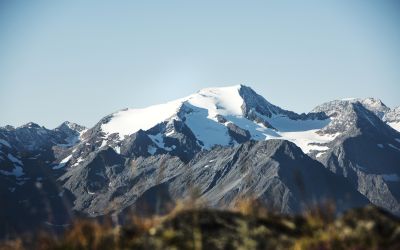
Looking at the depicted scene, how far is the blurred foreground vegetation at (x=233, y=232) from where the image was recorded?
24.0 ft

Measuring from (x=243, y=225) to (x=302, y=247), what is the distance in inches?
38.6

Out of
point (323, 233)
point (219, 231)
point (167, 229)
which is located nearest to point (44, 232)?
point (167, 229)

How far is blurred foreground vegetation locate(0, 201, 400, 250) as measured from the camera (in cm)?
732

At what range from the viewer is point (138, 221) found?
8477 mm

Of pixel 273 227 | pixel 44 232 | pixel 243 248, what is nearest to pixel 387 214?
pixel 273 227

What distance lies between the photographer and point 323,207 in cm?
846

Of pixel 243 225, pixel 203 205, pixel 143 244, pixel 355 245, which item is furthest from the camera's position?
pixel 203 205

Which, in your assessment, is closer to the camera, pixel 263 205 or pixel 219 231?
pixel 219 231

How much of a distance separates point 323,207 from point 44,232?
3803 millimetres

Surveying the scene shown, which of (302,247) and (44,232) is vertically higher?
(44,232)

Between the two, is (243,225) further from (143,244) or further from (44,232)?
(44,232)

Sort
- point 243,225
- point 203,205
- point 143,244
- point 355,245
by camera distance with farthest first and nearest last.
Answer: point 203,205, point 243,225, point 143,244, point 355,245

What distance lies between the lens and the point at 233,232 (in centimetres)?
782

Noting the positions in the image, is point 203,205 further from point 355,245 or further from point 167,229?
point 355,245
